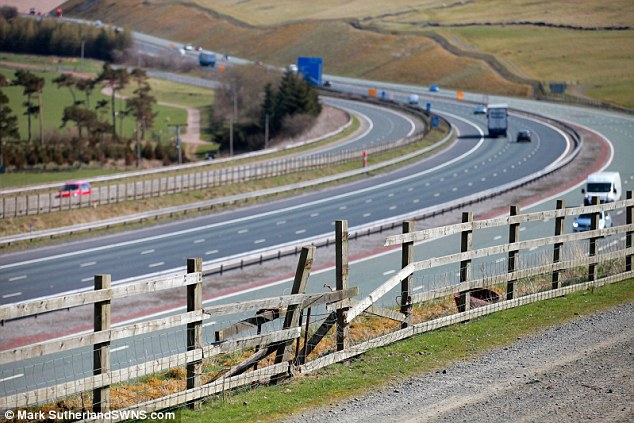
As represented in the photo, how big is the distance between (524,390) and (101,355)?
16.1 feet

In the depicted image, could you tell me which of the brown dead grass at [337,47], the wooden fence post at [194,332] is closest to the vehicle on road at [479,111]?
the brown dead grass at [337,47]

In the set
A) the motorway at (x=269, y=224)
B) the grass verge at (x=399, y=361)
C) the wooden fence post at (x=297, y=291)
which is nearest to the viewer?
the grass verge at (x=399, y=361)

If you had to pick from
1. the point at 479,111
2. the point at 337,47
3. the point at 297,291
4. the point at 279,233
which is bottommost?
the point at 279,233

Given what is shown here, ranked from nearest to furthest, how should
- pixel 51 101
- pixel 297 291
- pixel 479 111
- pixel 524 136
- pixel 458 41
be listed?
pixel 297 291
pixel 524 136
pixel 479 111
pixel 51 101
pixel 458 41

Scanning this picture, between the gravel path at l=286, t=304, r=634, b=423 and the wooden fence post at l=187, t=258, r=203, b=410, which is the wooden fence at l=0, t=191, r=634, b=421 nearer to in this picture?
the wooden fence post at l=187, t=258, r=203, b=410

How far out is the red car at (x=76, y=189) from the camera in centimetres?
6111

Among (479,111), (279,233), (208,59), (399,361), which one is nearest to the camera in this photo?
(399,361)

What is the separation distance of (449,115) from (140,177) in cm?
5338

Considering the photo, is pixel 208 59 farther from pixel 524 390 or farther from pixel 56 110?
pixel 524 390

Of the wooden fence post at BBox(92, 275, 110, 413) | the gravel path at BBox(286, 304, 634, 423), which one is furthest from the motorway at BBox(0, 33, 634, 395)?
the wooden fence post at BBox(92, 275, 110, 413)

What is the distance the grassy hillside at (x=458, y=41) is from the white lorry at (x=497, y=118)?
1259 inches

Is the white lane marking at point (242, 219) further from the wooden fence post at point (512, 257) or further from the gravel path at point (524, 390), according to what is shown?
the gravel path at point (524, 390)

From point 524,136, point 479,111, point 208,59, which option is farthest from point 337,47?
point 524,136

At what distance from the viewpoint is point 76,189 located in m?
63.2
